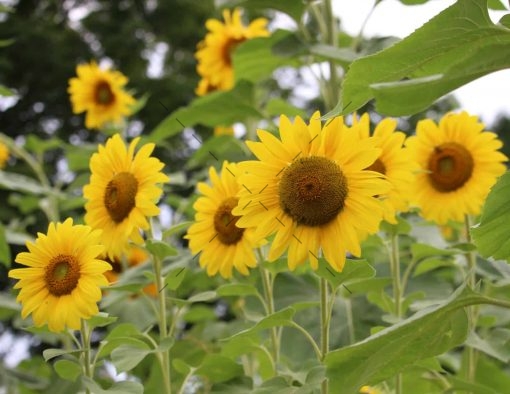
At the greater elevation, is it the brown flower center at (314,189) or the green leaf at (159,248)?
the brown flower center at (314,189)

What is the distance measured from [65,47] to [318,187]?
531cm

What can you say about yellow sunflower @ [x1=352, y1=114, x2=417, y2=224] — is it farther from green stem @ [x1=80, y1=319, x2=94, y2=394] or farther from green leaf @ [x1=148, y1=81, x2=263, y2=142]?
green leaf @ [x1=148, y1=81, x2=263, y2=142]

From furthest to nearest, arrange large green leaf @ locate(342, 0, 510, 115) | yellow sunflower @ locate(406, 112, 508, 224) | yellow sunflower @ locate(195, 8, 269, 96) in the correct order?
yellow sunflower @ locate(195, 8, 269, 96), yellow sunflower @ locate(406, 112, 508, 224), large green leaf @ locate(342, 0, 510, 115)

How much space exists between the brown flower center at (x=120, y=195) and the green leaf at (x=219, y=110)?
1.70 feet

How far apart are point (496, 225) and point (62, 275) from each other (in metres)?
0.45

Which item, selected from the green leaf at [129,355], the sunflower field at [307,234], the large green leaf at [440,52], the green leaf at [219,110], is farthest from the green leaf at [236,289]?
the green leaf at [219,110]

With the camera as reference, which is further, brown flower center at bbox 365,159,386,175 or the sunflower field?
brown flower center at bbox 365,159,386,175

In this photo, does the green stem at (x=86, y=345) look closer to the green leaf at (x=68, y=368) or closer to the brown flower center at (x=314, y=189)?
the green leaf at (x=68, y=368)

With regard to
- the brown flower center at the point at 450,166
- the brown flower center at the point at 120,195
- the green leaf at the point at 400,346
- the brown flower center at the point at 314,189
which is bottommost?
the green leaf at the point at 400,346

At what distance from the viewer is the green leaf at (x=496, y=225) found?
89 cm

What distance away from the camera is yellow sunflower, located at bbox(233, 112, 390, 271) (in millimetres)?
886

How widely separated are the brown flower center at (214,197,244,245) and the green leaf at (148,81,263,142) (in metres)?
0.52

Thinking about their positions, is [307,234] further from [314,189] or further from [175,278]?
[175,278]

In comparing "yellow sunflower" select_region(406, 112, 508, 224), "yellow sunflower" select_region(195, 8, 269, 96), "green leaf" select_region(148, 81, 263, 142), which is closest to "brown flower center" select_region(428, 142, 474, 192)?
"yellow sunflower" select_region(406, 112, 508, 224)
